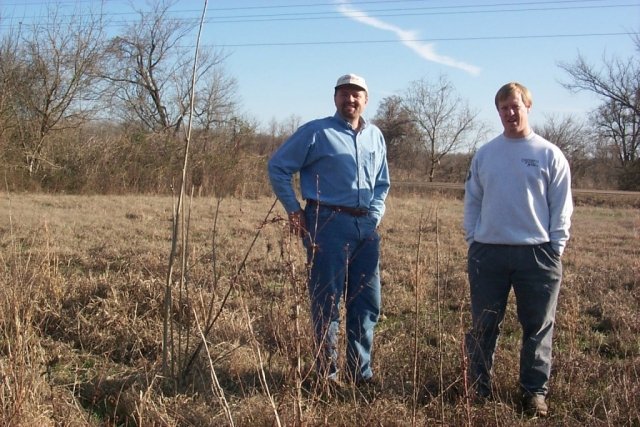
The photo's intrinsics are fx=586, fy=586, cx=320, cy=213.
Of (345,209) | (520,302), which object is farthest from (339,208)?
(520,302)

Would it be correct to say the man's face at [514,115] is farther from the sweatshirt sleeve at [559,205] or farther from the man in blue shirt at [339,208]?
the man in blue shirt at [339,208]

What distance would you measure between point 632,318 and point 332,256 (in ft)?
8.99

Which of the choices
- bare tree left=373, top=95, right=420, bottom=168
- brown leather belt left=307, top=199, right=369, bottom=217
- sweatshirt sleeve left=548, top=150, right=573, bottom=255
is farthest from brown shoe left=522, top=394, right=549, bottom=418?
bare tree left=373, top=95, right=420, bottom=168

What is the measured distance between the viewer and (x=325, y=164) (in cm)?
327

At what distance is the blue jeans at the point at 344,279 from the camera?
318 cm

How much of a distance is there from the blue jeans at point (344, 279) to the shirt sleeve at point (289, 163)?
136 mm

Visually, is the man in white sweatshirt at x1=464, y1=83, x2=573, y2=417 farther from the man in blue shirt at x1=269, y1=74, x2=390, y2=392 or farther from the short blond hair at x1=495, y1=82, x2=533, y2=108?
the man in blue shirt at x1=269, y1=74, x2=390, y2=392

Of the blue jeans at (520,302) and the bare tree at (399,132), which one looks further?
the bare tree at (399,132)

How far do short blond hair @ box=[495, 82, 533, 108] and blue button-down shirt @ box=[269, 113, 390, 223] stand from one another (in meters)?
0.80

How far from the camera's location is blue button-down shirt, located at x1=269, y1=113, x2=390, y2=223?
3242 mm

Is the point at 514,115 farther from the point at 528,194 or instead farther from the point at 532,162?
the point at 528,194

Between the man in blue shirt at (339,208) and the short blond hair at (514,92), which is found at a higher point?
the short blond hair at (514,92)

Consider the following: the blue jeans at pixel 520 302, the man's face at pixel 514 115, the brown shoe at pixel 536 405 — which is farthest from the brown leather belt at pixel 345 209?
the brown shoe at pixel 536 405

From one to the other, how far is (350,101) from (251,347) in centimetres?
159
